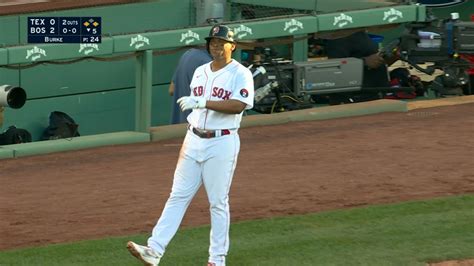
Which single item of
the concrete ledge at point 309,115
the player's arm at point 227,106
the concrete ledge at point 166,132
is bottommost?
the concrete ledge at point 166,132

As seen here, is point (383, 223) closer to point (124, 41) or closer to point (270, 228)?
point (270, 228)

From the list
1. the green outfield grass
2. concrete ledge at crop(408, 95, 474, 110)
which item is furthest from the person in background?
concrete ledge at crop(408, 95, 474, 110)

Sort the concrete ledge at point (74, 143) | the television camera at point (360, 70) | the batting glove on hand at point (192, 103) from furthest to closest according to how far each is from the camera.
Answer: the television camera at point (360, 70), the concrete ledge at point (74, 143), the batting glove on hand at point (192, 103)

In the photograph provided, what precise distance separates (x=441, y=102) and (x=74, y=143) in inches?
194

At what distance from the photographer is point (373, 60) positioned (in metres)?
16.5

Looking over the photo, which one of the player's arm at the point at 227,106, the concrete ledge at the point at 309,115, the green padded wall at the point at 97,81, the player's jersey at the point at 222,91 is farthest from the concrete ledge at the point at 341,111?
the player's arm at the point at 227,106

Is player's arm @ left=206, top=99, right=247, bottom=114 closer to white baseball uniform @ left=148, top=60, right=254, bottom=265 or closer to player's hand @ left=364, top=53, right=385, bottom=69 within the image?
white baseball uniform @ left=148, top=60, right=254, bottom=265

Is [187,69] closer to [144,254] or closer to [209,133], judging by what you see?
[209,133]

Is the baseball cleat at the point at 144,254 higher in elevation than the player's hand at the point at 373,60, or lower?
lower

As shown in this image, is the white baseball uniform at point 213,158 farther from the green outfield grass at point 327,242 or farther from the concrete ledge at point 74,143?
the concrete ledge at point 74,143

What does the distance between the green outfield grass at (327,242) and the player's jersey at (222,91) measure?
1.04 meters

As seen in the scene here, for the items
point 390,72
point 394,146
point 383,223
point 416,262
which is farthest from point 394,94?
point 416,262
